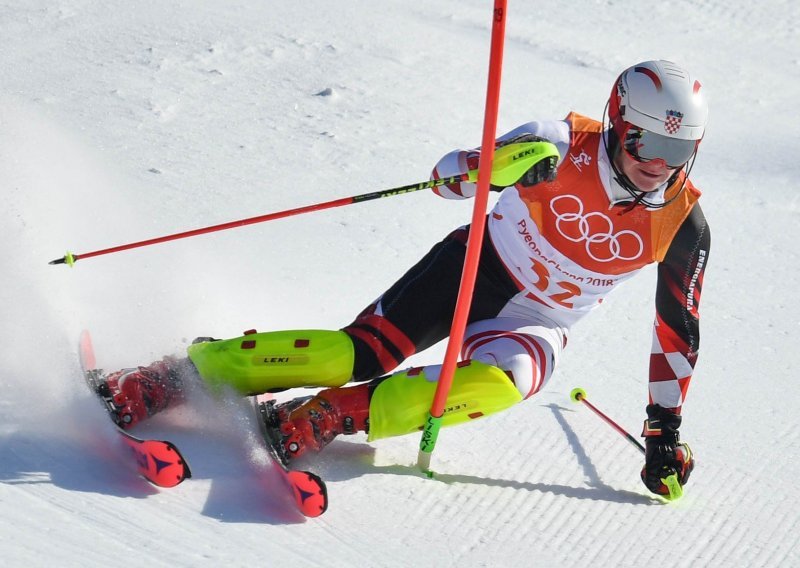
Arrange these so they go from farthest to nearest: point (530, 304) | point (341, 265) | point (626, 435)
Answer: point (341, 265) → point (626, 435) → point (530, 304)

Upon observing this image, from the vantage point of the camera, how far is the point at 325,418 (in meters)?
3.58

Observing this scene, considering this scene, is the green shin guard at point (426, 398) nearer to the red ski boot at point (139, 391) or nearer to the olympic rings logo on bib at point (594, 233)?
the olympic rings logo on bib at point (594, 233)

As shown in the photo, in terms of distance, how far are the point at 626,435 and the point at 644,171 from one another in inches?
44.5

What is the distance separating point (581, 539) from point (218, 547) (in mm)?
1243

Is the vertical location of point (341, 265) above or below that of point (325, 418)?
below

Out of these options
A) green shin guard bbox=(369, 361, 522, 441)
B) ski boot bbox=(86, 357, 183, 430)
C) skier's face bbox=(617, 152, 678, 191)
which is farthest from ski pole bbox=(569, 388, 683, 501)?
ski boot bbox=(86, 357, 183, 430)

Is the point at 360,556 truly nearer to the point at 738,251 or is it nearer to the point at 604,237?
the point at 604,237

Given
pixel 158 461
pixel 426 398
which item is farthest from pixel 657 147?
pixel 158 461

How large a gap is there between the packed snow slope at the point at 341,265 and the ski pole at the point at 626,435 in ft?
0.15

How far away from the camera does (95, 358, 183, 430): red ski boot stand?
3518mm

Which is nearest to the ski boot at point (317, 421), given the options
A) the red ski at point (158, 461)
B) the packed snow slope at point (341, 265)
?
the packed snow slope at point (341, 265)

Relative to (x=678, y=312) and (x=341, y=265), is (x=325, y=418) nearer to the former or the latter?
(x=678, y=312)

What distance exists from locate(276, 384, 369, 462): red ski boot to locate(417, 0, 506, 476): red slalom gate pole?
225 millimetres

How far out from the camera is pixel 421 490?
3.65 meters
